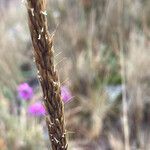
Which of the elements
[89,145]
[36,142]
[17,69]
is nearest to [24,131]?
[36,142]

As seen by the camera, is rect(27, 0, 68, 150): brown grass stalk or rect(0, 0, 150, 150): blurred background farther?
rect(0, 0, 150, 150): blurred background

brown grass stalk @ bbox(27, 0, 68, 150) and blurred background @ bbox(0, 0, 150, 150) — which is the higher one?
blurred background @ bbox(0, 0, 150, 150)

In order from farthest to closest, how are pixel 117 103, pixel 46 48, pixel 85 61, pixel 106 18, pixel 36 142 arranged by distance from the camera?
pixel 106 18 → pixel 85 61 → pixel 117 103 → pixel 36 142 → pixel 46 48

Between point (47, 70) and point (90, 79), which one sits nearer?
point (47, 70)

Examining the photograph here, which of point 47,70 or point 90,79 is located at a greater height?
point 90,79

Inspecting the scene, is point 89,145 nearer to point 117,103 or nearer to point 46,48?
point 117,103
